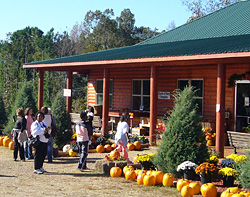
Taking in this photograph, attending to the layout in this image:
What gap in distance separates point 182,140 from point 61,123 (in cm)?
636

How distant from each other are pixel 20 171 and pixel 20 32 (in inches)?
1675

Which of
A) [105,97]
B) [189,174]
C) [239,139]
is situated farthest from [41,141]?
[105,97]

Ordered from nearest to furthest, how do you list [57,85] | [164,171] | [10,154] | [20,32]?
[164,171] → [10,154] → [57,85] → [20,32]

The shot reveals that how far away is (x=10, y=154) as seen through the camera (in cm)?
1394

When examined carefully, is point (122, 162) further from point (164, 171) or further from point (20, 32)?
point (20, 32)

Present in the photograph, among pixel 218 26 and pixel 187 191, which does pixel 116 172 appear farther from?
pixel 218 26

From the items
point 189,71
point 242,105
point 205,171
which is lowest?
point 205,171

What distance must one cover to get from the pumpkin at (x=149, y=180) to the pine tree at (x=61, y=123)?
614 centimetres

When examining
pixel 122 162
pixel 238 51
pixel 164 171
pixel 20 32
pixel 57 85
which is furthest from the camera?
pixel 20 32

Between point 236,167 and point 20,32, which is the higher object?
point 20,32

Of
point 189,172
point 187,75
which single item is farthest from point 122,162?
point 187,75

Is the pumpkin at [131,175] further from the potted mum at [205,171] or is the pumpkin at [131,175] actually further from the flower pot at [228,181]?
the flower pot at [228,181]

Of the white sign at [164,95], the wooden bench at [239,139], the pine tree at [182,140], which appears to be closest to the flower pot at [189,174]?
the pine tree at [182,140]

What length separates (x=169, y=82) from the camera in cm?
→ 1844
